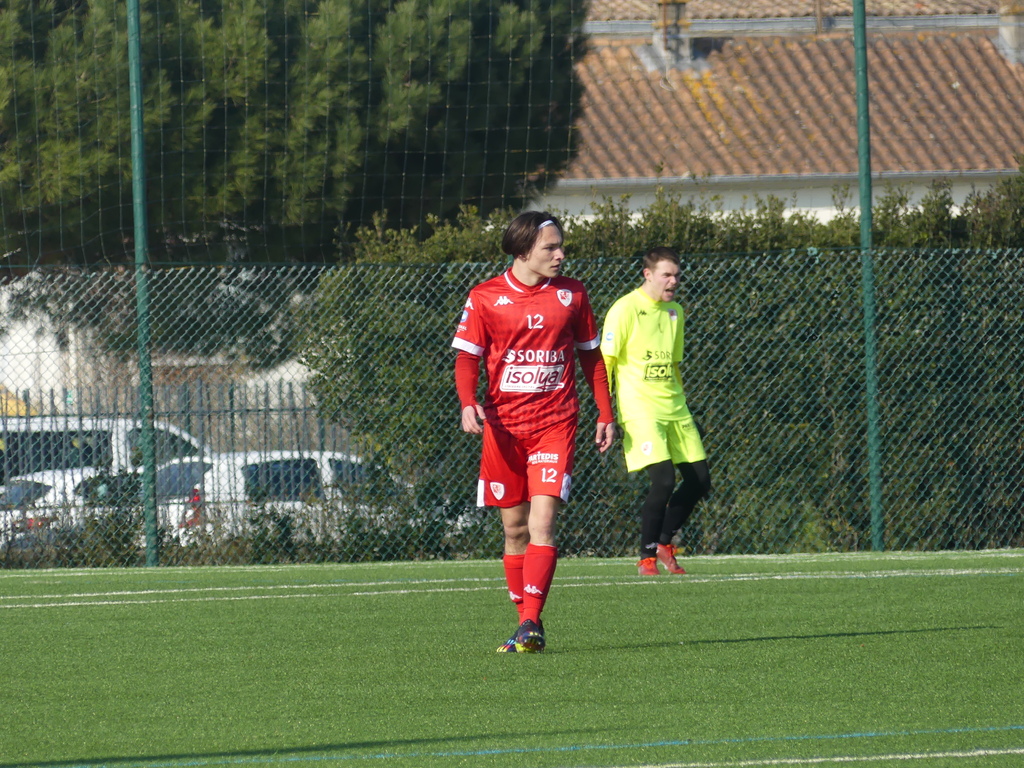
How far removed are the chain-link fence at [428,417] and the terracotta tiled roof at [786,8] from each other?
20127 millimetres

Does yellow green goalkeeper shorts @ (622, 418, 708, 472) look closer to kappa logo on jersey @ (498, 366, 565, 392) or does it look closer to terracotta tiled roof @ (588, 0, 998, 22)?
kappa logo on jersey @ (498, 366, 565, 392)

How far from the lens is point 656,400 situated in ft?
29.2

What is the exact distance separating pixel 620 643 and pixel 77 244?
852 centimetres

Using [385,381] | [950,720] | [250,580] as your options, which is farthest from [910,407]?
[950,720]

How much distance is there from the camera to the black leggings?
345 inches

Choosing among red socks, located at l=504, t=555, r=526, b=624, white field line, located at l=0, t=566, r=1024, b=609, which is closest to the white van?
white field line, located at l=0, t=566, r=1024, b=609

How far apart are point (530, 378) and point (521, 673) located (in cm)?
132

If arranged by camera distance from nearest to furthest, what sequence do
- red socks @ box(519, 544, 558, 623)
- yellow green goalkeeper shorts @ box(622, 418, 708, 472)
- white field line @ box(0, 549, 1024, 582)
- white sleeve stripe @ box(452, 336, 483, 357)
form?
1. red socks @ box(519, 544, 558, 623)
2. white sleeve stripe @ box(452, 336, 483, 357)
3. yellow green goalkeeper shorts @ box(622, 418, 708, 472)
4. white field line @ box(0, 549, 1024, 582)

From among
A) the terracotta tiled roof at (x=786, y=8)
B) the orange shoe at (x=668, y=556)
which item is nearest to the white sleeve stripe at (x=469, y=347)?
the orange shoe at (x=668, y=556)

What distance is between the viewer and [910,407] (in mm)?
11188

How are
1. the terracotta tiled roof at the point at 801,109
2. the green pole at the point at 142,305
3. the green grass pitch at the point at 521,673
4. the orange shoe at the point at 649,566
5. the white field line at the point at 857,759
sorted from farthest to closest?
1. the terracotta tiled roof at the point at 801,109
2. the green pole at the point at 142,305
3. the orange shoe at the point at 649,566
4. the green grass pitch at the point at 521,673
5. the white field line at the point at 857,759

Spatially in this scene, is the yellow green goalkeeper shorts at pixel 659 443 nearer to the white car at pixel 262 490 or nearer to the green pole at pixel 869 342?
the green pole at pixel 869 342

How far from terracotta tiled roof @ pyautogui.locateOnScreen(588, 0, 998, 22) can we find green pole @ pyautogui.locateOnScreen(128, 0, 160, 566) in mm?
20388

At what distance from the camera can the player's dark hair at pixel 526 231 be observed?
6152 millimetres
